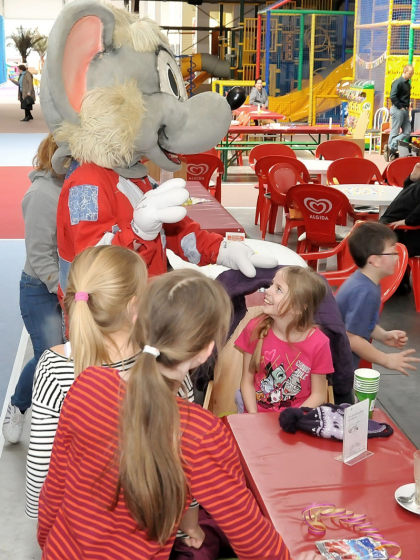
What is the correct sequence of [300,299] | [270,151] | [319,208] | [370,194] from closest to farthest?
[300,299] < [319,208] < [370,194] < [270,151]

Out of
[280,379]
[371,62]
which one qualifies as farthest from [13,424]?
[371,62]

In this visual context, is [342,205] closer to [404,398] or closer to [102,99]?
[404,398]

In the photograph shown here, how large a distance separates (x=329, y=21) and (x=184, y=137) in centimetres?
1654

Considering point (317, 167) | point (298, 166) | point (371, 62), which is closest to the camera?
point (298, 166)

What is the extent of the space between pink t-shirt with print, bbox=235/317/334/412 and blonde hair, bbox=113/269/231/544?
1112 millimetres

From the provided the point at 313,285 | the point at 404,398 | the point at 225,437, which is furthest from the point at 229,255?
the point at 404,398

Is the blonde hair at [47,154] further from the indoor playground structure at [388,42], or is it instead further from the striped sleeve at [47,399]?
the indoor playground structure at [388,42]

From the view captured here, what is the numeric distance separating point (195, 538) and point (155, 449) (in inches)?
23.0

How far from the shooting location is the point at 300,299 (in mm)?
2482

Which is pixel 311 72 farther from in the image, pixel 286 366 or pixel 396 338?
pixel 286 366

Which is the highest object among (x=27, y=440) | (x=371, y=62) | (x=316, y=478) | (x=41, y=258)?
(x=371, y=62)

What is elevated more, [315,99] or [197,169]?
[315,99]

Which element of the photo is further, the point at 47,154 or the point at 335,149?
the point at 335,149

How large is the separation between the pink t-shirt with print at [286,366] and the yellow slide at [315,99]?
15.4 m
